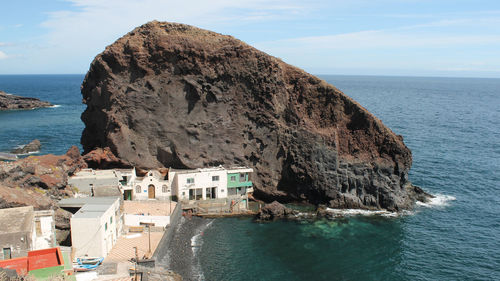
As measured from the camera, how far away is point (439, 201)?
206 feet

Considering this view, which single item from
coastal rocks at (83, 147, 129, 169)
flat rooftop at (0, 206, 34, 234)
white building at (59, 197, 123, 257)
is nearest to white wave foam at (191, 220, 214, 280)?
white building at (59, 197, 123, 257)

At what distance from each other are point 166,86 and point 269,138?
1784 centimetres

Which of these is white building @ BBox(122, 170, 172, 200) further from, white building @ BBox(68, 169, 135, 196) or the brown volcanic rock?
the brown volcanic rock

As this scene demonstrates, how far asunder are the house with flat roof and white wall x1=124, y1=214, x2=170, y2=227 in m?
10.9

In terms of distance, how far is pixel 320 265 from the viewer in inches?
1734

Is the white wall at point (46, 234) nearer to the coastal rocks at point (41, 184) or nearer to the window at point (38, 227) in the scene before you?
the window at point (38, 227)

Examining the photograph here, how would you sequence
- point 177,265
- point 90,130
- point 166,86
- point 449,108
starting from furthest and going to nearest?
point 449,108
point 90,130
point 166,86
point 177,265

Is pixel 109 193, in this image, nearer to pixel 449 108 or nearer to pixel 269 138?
pixel 269 138

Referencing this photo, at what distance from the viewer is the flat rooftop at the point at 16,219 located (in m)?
35.1

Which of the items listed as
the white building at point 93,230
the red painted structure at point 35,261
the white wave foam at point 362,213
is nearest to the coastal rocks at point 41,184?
the white building at point 93,230

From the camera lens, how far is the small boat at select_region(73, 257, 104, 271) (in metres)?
36.8

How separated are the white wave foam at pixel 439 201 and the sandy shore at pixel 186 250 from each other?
1310 inches

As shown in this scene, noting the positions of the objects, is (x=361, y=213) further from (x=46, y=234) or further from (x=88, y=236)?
(x=46, y=234)

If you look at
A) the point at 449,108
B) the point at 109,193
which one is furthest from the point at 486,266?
the point at 449,108
